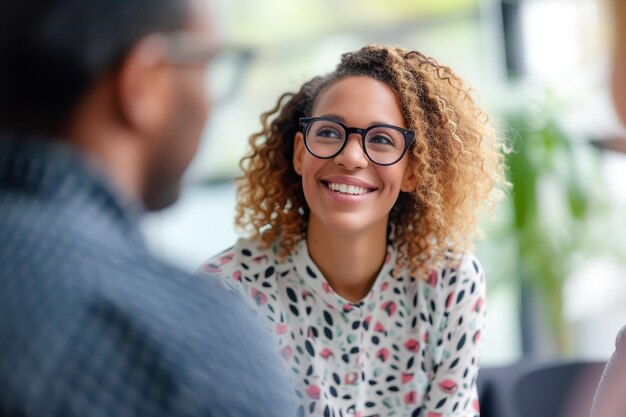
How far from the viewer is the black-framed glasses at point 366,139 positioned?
842 millimetres

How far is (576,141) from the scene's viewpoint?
1.92m

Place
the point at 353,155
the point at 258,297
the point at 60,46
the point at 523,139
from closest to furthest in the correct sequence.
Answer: the point at 60,46
the point at 353,155
the point at 258,297
the point at 523,139

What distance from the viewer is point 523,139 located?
183cm

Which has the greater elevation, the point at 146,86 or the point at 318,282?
the point at 146,86

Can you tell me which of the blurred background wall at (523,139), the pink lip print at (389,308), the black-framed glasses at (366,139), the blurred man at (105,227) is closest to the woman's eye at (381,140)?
the black-framed glasses at (366,139)

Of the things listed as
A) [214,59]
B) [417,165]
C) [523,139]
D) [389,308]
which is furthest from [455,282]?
[523,139]

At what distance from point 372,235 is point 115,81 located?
0.51 m

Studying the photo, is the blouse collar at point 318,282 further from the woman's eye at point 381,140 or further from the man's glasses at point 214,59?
the man's glasses at point 214,59

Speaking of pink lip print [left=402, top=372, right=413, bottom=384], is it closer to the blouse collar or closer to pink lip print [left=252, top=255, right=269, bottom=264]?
the blouse collar

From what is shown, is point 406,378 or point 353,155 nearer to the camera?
point 353,155

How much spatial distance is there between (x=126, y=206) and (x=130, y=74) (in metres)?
0.08

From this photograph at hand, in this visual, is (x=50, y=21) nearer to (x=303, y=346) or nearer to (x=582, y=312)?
(x=303, y=346)

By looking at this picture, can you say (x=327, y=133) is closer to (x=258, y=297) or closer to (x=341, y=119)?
(x=341, y=119)

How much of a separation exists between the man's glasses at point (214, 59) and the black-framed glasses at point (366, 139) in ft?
0.86
